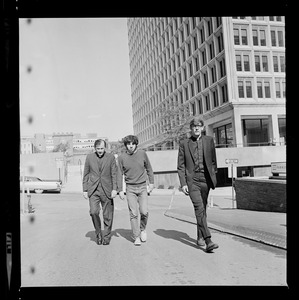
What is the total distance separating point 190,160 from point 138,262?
1.45m

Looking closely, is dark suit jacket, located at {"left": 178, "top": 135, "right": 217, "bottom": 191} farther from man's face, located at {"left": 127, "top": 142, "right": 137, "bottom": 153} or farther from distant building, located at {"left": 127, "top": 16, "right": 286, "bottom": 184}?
man's face, located at {"left": 127, "top": 142, "right": 137, "bottom": 153}

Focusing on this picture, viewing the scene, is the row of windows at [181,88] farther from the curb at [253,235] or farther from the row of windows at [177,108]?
the curb at [253,235]

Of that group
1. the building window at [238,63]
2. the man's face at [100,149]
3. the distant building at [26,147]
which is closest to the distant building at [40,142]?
the distant building at [26,147]

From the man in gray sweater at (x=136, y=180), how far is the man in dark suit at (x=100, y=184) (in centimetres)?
15

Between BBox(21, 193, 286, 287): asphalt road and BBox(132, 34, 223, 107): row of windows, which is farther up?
BBox(132, 34, 223, 107): row of windows

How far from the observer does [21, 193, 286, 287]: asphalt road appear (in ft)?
9.62

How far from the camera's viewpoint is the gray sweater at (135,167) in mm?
4609

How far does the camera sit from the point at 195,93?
4.09 meters

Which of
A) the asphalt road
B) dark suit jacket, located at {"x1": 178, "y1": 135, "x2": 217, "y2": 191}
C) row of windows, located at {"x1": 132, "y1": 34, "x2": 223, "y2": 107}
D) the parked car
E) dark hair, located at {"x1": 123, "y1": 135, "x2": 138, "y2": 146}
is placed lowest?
the asphalt road

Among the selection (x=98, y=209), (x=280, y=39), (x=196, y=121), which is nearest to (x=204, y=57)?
(x=196, y=121)

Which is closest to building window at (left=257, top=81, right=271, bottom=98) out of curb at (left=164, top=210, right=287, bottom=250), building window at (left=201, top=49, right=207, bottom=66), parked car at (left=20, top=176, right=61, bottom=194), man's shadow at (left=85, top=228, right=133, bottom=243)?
building window at (left=201, top=49, right=207, bottom=66)

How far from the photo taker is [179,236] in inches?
188

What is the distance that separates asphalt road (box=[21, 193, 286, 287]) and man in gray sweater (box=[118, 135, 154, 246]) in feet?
1.12

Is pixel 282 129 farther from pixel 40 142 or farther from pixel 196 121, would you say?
pixel 40 142
